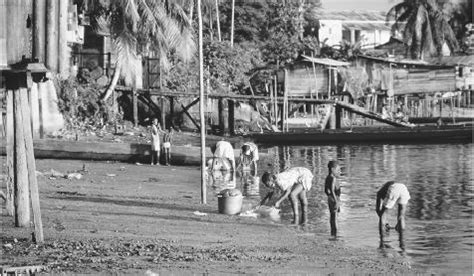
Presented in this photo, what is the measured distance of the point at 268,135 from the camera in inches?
1912

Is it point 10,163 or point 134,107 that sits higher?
point 134,107

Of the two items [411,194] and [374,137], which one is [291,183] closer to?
[411,194]

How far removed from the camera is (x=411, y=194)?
91.4 feet

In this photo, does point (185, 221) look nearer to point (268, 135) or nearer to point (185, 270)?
point (185, 270)

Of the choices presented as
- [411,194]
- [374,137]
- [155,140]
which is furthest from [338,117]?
[411,194]

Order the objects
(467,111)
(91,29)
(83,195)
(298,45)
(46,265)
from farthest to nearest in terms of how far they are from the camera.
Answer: (467,111)
(298,45)
(91,29)
(83,195)
(46,265)

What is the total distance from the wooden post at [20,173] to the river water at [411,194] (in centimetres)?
592

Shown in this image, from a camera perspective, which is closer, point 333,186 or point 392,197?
point 392,197

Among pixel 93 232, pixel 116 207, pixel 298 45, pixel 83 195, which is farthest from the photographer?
pixel 298 45

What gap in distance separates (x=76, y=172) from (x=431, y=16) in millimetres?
60789

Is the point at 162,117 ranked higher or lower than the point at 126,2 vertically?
lower

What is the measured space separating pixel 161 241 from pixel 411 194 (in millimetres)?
13582

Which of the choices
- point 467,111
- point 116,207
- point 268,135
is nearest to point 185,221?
point 116,207

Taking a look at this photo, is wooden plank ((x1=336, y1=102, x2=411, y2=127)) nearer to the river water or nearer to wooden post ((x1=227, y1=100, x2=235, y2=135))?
the river water
